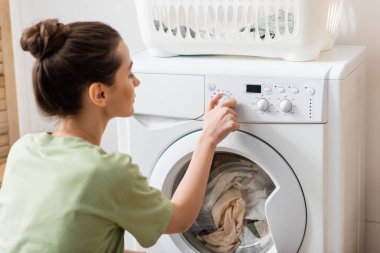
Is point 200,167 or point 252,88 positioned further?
point 252,88

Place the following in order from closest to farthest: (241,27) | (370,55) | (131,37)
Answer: (241,27) → (370,55) → (131,37)

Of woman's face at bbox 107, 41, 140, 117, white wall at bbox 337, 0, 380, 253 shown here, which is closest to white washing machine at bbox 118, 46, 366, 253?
white wall at bbox 337, 0, 380, 253

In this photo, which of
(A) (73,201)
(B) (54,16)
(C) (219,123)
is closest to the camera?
(A) (73,201)

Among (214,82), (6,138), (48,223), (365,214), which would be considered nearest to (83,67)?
(48,223)

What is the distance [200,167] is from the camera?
1548 millimetres

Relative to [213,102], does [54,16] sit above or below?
above

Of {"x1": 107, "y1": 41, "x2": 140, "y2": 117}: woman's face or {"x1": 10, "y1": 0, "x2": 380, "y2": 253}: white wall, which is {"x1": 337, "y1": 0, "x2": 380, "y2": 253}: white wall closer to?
{"x1": 10, "y1": 0, "x2": 380, "y2": 253}: white wall

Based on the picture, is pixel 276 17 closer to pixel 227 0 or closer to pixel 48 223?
pixel 227 0

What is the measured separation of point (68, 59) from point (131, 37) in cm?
106

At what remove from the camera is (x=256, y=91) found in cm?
171

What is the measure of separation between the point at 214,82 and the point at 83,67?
51 centimetres

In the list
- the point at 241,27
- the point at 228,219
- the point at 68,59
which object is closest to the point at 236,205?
the point at 228,219

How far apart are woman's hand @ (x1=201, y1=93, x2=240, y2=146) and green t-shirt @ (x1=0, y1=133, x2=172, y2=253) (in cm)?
31

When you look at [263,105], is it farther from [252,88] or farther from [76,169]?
[76,169]
